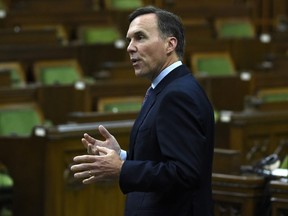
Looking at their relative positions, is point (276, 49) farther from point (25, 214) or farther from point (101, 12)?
point (25, 214)

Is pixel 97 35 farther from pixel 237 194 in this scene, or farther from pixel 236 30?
pixel 237 194

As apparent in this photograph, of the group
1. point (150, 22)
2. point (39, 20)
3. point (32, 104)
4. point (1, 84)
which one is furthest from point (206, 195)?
point (39, 20)

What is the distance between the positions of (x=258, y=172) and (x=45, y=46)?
1.91 m

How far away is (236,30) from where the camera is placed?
189 inches

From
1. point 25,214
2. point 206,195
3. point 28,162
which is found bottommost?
point 25,214

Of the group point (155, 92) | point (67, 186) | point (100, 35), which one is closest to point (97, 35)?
point (100, 35)

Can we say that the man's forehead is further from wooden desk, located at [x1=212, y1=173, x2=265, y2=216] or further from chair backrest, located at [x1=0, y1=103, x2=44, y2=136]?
chair backrest, located at [x1=0, y1=103, x2=44, y2=136]

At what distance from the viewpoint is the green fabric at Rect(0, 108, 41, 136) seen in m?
2.80

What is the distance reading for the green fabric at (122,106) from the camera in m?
3.10

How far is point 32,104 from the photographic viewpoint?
2.96 m

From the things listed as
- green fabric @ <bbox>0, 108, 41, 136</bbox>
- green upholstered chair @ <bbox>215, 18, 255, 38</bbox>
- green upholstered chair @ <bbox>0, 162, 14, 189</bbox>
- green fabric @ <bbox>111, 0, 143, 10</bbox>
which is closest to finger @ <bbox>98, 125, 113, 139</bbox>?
green upholstered chair @ <bbox>0, 162, 14, 189</bbox>

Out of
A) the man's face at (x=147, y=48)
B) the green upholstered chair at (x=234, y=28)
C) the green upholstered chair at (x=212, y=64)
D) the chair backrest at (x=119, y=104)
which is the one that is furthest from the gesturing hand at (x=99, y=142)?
the green upholstered chair at (x=234, y=28)

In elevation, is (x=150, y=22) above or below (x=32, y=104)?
above

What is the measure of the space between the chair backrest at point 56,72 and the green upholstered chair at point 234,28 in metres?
1.24
